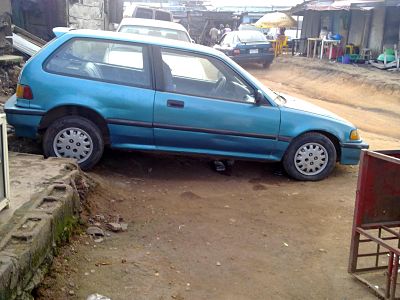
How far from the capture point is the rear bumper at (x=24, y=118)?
5750 mm

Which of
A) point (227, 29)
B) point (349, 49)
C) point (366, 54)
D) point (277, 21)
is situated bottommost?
point (366, 54)

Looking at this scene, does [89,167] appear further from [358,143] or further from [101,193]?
[358,143]

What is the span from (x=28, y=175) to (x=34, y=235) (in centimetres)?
146

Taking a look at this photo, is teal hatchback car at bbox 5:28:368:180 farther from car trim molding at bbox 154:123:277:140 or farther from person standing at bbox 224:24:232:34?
person standing at bbox 224:24:232:34

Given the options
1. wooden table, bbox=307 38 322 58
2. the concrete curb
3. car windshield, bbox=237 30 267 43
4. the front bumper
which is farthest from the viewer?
wooden table, bbox=307 38 322 58

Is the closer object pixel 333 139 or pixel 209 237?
pixel 209 237

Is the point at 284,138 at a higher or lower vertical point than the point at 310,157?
higher

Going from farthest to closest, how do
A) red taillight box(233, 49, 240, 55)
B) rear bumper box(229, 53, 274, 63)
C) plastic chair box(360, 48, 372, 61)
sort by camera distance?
1. rear bumper box(229, 53, 274, 63)
2. red taillight box(233, 49, 240, 55)
3. plastic chair box(360, 48, 372, 61)

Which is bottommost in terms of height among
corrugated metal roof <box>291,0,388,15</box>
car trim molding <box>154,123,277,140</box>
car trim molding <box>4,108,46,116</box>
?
car trim molding <box>154,123,277,140</box>

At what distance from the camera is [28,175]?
4609mm

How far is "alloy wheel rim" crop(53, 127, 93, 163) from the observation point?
229 inches

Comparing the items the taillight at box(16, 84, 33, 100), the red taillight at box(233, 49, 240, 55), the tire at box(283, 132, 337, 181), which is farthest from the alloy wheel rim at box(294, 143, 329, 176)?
the red taillight at box(233, 49, 240, 55)

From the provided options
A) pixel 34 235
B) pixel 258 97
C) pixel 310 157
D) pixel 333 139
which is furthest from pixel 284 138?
pixel 34 235

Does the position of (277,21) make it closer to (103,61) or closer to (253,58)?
(253,58)
